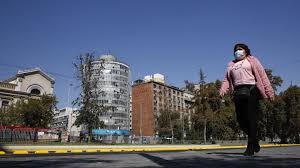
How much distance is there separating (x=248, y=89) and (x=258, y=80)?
31cm

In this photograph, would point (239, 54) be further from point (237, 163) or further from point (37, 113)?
point (37, 113)

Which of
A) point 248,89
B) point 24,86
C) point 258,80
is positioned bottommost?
point 248,89

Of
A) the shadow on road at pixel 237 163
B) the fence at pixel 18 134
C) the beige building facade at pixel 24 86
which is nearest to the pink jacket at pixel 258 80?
the shadow on road at pixel 237 163

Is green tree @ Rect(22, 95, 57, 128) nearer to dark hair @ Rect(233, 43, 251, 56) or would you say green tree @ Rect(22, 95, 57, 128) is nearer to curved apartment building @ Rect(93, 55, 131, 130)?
dark hair @ Rect(233, 43, 251, 56)

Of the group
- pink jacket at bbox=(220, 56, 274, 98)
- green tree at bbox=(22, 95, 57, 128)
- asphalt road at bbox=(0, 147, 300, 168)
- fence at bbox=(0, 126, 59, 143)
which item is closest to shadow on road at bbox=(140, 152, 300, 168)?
asphalt road at bbox=(0, 147, 300, 168)

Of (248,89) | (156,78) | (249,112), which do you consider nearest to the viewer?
(249,112)

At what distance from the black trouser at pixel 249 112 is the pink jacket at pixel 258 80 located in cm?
14

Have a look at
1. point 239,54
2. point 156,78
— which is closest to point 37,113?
point 239,54

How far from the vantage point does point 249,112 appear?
6547mm

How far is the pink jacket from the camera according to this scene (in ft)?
22.0

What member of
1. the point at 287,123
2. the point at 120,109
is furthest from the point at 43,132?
the point at 120,109

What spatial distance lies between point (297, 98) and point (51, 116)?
157 feet

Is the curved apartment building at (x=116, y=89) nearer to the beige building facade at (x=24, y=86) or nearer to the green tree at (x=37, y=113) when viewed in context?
the beige building facade at (x=24, y=86)

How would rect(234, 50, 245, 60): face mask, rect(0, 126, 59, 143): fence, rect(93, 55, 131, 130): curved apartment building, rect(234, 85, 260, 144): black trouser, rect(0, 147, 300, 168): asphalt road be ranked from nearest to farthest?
rect(0, 147, 300, 168): asphalt road
rect(234, 85, 260, 144): black trouser
rect(234, 50, 245, 60): face mask
rect(0, 126, 59, 143): fence
rect(93, 55, 131, 130): curved apartment building
